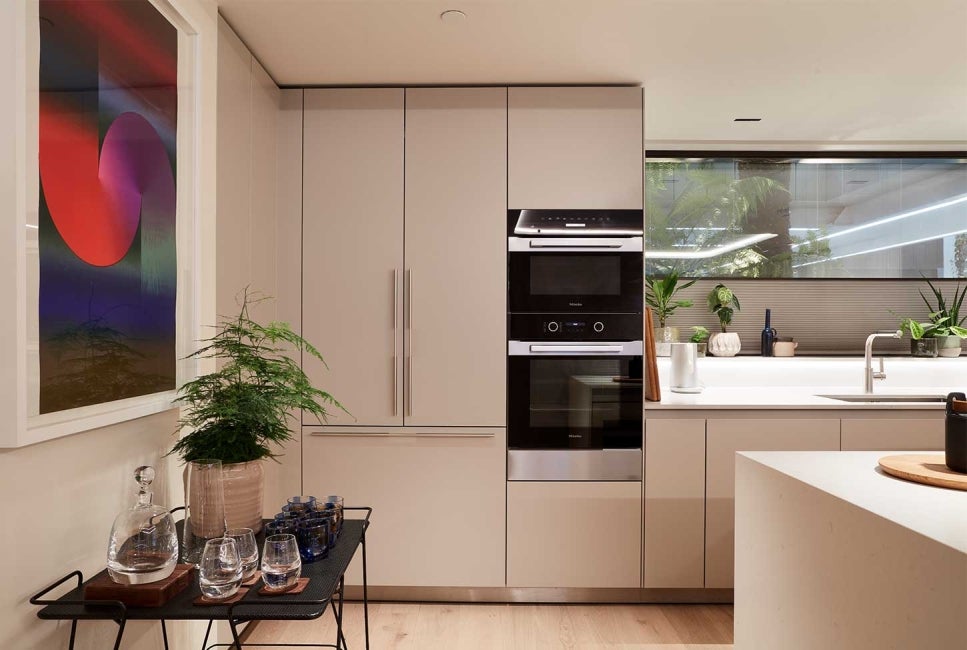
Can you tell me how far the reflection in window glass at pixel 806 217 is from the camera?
3.78 metres

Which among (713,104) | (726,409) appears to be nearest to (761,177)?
(713,104)

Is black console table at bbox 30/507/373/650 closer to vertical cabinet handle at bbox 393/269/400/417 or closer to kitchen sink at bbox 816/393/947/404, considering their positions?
vertical cabinet handle at bbox 393/269/400/417

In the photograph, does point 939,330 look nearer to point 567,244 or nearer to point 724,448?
point 724,448

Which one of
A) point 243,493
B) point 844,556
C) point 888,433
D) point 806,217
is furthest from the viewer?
point 806,217

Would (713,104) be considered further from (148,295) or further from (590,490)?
(148,295)

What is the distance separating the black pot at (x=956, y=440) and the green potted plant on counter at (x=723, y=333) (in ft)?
6.40

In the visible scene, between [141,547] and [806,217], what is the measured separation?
3786 mm

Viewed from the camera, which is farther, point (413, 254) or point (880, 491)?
point (413, 254)

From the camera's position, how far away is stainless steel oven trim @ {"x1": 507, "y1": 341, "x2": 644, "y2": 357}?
117 inches

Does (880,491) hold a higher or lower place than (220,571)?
higher

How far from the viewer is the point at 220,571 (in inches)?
51.7

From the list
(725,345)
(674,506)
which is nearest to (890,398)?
(725,345)

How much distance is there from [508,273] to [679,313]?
4.40 feet

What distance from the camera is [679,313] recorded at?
12.5 ft
